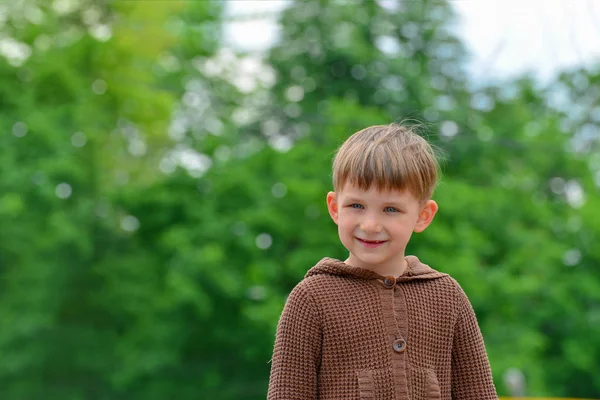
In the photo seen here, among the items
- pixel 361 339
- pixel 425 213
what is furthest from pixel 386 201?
pixel 361 339

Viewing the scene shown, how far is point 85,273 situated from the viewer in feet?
47.5

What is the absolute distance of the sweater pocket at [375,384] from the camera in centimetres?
203

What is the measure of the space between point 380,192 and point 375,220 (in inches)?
2.4

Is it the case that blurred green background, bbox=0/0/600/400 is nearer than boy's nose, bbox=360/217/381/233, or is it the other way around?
boy's nose, bbox=360/217/381/233

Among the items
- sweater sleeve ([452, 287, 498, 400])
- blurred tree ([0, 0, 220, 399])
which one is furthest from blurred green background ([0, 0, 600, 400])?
sweater sleeve ([452, 287, 498, 400])

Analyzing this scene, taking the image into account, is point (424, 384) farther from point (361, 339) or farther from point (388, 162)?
point (388, 162)

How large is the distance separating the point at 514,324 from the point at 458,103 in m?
3.92

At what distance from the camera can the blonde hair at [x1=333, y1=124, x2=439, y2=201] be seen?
6.72 feet

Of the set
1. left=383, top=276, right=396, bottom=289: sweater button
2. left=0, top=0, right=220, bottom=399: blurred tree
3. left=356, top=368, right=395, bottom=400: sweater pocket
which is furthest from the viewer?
left=0, top=0, right=220, bottom=399: blurred tree

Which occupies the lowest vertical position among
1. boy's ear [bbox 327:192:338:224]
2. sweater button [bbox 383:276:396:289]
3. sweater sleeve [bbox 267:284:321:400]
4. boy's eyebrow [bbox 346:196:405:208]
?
sweater sleeve [bbox 267:284:321:400]

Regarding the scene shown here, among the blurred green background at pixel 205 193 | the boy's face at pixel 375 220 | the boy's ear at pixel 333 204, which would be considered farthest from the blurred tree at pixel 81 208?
the boy's face at pixel 375 220

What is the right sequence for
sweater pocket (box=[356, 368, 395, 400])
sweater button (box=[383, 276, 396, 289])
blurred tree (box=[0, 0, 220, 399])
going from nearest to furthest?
sweater pocket (box=[356, 368, 395, 400]) → sweater button (box=[383, 276, 396, 289]) → blurred tree (box=[0, 0, 220, 399])

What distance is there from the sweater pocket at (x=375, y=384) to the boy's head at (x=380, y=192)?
0.24m

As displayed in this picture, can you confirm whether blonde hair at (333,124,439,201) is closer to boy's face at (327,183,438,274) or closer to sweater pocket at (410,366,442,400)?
boy's face at (327,183,438,274)
